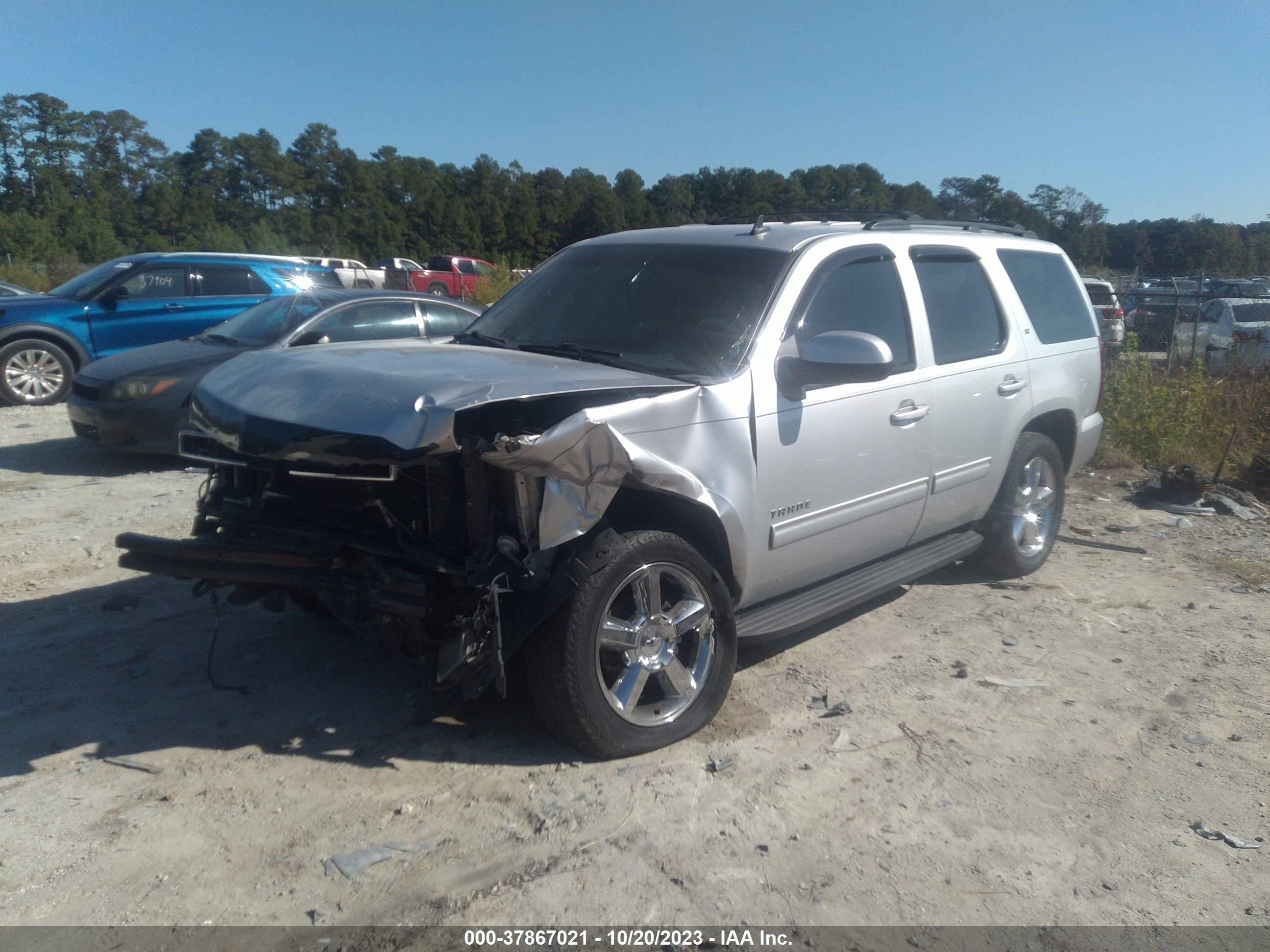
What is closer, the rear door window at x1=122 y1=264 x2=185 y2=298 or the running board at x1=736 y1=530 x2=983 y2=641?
the running board at x1=736 y1=530 x2=983 y2=641

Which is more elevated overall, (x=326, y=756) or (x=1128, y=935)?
(x=326, y=756)

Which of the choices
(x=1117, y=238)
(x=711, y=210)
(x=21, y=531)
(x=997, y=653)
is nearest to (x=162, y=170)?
(x=711, y=210)

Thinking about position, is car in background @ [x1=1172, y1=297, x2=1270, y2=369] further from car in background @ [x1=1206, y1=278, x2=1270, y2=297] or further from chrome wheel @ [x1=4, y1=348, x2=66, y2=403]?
chrome wheel @ [x1=4, y1=348, x2=66, y2=403]

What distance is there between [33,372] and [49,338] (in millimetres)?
446

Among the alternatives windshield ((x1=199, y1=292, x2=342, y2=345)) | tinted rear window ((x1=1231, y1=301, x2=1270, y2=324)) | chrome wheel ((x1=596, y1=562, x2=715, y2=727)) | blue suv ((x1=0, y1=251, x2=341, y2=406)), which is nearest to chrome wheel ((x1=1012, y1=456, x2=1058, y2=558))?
chrome wheel ((x1=596, y1=562, x2=715, y2=727))

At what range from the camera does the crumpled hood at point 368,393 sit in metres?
3.05

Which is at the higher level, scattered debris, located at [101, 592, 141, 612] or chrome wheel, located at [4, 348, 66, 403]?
chrome wheel, located at [4, 348, 66, 403]

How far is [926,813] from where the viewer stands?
132 inches

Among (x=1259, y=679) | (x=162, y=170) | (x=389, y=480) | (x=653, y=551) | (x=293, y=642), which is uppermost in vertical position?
(x=162, y=170)

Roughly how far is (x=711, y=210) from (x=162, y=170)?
44.2 metres

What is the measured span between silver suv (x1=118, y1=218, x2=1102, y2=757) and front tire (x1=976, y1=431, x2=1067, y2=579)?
480 millimetres

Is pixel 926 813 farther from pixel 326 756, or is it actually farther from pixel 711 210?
pixel 711 210

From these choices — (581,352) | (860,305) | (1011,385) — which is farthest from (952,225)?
(581,352)

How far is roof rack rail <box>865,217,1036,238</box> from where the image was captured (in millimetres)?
4895
